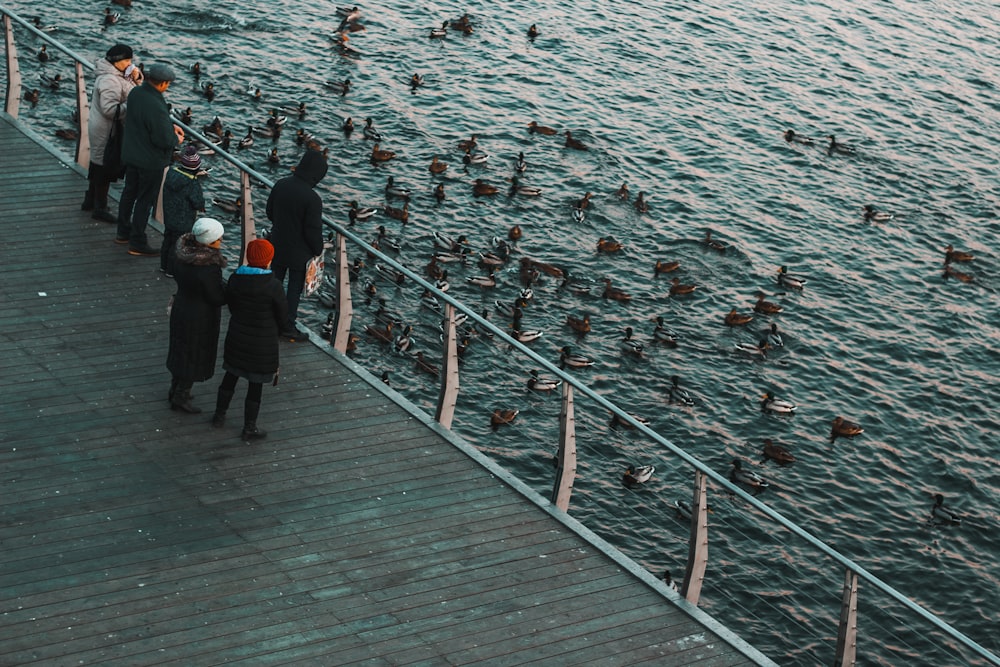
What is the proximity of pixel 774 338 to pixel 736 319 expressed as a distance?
89cm

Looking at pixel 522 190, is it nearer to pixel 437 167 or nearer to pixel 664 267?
pixel 437 167

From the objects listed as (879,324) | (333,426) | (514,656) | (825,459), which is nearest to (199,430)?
(333,426)

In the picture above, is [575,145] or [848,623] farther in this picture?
[575,145]

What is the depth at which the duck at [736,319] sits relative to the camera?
90.3ft

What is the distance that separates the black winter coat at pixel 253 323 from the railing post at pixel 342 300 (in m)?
1.79

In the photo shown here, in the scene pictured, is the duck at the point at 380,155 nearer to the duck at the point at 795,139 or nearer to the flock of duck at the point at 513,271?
the flock of duck at the point at 513,271

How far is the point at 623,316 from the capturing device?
27.7 m

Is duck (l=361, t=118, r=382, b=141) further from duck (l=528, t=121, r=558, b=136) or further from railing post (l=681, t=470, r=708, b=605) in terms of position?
railing post (l=681, t=470, r=708, b=605)

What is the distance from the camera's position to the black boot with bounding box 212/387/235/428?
38.7 feet

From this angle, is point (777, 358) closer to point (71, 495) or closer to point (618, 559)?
point (618, 559)

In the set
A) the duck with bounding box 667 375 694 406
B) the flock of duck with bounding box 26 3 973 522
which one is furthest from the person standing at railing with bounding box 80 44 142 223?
the duck with bounding box 667 375 694 406

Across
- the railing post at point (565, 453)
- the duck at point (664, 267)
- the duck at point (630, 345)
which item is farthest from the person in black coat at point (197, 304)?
the duck at point (664, 267)

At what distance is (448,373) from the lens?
1237 cm

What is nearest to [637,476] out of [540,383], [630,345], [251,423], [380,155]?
[540,383]
